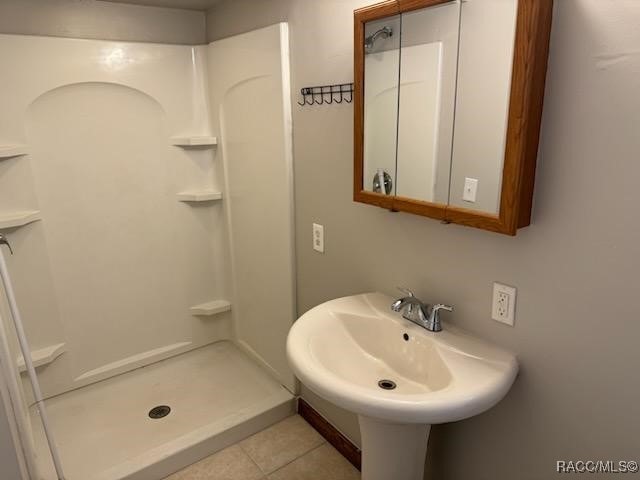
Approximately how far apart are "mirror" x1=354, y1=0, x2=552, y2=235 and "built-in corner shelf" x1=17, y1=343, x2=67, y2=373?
1900 millimetres

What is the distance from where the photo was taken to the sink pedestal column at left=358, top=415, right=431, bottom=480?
1432 mm

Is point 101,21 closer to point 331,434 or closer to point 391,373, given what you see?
point 391,373

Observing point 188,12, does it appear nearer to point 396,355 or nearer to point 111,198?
point 111,198

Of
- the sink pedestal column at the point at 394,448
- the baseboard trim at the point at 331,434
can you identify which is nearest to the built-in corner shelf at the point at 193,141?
the baseboard trim at the point at 331,434

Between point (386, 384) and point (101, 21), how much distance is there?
2.22 meters

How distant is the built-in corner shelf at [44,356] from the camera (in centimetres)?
233

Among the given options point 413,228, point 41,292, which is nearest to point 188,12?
point 41,292

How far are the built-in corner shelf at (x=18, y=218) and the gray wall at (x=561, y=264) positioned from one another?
1610 millimetres

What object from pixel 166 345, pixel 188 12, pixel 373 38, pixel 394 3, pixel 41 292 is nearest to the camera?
pixel 394 3

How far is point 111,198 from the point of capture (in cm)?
249

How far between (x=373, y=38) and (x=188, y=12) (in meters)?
1.50

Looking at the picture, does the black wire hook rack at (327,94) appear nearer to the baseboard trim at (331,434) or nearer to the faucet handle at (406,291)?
the faucet handle at (406,291)

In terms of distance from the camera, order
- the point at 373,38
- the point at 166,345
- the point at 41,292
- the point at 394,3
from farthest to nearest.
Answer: the point at 166,345
the point at 41,292
the point at 373,38
the point at 394,3

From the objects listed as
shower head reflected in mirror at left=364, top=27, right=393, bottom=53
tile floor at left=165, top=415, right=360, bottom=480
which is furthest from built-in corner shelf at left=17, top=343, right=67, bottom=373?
shower head reflected in mirror at left=364, top=27, right=393, bottom=53
